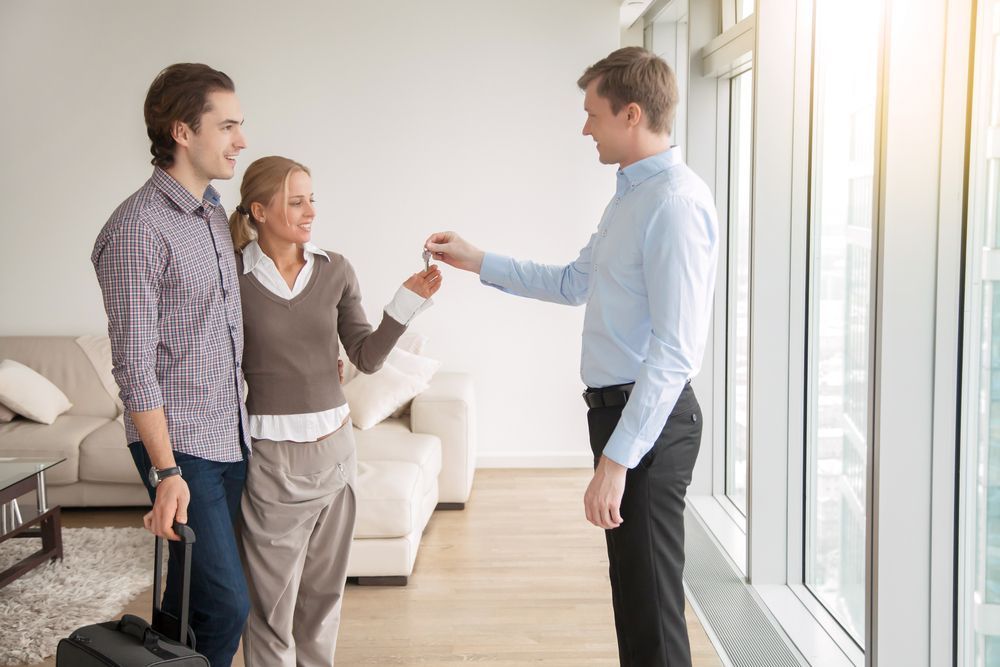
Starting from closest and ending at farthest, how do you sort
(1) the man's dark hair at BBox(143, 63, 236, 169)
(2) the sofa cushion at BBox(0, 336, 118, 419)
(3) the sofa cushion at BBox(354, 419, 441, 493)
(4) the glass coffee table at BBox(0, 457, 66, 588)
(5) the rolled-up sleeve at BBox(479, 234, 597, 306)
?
1. (1) the man's dark hair at BBox(143, 63, 236, 169)
2. (5) the rolled-up sleeve at BBox(479, 234, 597, 306)
3. (4) the glass coffee table at BBox(0, 457, 66, 588)
4. (3) the sofa cushion at BBox(354, 419, 441, 493)
5. (2) the sofa cushion at BBox(0, 336, 118, 419)

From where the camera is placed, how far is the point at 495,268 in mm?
2693

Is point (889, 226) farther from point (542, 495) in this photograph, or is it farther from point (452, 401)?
point (542, 495)

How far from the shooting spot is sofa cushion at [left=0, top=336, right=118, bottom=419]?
5.01m

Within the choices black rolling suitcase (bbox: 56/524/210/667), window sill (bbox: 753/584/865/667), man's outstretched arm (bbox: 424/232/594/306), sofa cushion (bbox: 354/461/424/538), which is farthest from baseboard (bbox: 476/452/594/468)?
black rolling suitcase (bbox: 56/524/210/667)

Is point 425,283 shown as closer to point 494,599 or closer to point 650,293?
point 650,293

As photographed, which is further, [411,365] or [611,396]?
[411,365]

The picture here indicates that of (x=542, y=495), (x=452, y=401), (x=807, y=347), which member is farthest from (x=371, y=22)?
(x=807, y=347)

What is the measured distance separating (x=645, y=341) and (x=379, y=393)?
106 inches

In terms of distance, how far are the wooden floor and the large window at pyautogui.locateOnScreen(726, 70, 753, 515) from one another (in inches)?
30.0

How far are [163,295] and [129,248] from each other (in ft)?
0.40

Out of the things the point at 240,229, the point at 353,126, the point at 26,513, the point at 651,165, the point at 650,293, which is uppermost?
the point at 353,126

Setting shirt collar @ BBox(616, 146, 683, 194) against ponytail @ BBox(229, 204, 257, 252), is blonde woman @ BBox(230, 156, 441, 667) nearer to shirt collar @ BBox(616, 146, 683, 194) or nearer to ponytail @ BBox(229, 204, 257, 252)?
ponytail @ BBox(229, 204, 257, 252)

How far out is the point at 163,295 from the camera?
1.94 metres

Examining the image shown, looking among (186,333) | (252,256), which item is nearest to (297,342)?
(252,256)
